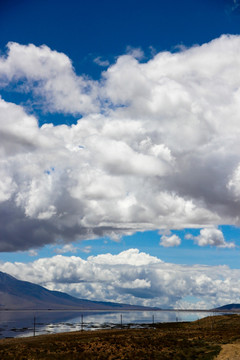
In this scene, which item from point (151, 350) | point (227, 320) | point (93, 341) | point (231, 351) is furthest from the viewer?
point (227, 320)

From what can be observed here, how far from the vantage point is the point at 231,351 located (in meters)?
53.0

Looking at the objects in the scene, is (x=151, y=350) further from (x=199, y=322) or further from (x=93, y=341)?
(x=199, y=322)

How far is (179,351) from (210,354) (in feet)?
16.2

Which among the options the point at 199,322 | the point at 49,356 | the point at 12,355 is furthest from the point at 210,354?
the point at 199,322

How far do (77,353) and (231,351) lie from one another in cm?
2260

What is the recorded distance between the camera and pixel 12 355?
180ft

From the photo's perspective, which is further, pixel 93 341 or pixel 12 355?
pixel 93 341

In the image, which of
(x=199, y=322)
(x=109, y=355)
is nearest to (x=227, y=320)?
(x=199, y=322)

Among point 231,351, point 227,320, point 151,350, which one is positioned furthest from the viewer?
point 227,320

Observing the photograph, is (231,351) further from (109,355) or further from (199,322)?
(199,322)

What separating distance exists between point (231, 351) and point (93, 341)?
24.4m

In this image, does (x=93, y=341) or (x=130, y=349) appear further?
(x=93, y=341)

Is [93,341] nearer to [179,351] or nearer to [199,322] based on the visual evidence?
[179,351]

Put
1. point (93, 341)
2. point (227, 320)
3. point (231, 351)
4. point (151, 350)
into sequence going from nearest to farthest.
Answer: point (231, 351) → point (151, 350) → point (93, 341) → point (227, 320)
